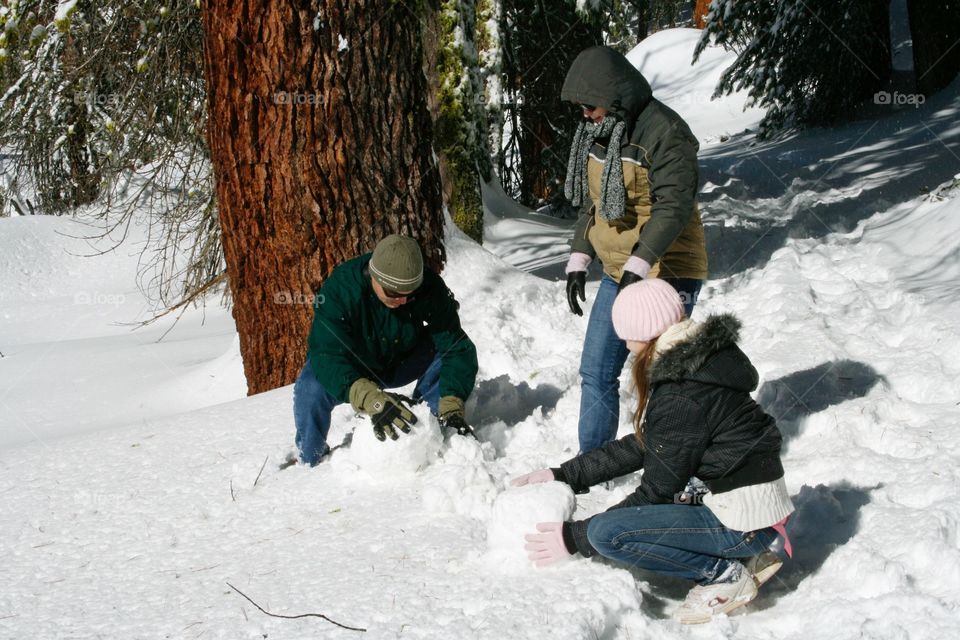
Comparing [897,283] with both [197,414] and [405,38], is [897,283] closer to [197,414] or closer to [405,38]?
[405,38]

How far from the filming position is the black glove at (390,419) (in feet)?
10.5

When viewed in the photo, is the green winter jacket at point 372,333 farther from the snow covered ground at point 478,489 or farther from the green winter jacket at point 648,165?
the green winter jacket at point 648,165

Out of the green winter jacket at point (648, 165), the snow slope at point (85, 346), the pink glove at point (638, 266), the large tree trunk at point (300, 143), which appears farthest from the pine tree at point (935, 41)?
the pink glove at point (638, 266)

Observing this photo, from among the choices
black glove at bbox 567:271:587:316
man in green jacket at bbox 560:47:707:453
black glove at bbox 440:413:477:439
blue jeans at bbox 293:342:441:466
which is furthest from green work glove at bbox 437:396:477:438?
black glove at bbox 567:271:587:316

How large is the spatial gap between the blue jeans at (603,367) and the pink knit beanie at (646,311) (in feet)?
2.23

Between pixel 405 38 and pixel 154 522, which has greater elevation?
pixel 405 38

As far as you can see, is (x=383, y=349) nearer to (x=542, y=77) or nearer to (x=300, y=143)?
(x=300, y=143)

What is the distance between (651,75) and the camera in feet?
75.2

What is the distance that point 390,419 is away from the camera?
3.22 metres

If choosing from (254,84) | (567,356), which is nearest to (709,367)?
(567,356)

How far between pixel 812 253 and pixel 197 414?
→ 4.93 meters

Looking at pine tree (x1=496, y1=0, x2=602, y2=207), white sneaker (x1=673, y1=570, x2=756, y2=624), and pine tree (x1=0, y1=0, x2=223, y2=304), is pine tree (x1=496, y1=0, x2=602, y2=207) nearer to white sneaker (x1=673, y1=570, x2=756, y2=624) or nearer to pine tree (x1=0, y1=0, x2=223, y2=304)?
pine tree (x1=0, y1=0, x2=223, y2=304)

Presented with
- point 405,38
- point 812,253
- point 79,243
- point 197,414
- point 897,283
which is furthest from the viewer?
point 79,243

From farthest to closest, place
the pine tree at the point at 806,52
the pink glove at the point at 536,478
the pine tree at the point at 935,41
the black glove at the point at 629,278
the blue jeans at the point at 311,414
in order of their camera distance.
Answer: the pine tree at the point at 806,52 → the pine tree at the point at 935,41 → the blue jeans at the point at 311,414 → the black glove at the point at 629,278 → the pink glove at the point at 536,478
